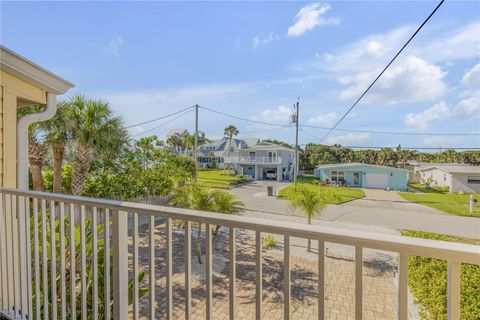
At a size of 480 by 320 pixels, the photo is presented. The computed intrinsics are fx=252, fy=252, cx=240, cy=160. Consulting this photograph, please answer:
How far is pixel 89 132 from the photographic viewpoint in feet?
25.2

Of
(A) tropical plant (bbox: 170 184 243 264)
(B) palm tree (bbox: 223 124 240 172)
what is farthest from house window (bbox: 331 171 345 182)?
(A) tropical plant (bbox: 170 184 243 264)

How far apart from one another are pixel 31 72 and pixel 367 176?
92.2 ft

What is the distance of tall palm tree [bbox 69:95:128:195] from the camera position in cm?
765

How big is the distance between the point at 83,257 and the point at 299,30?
6.83 m

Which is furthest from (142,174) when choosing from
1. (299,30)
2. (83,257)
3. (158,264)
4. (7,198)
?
(83,257)

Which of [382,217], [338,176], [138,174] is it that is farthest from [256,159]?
[138,174]

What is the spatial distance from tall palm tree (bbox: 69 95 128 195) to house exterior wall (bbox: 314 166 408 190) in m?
23.9

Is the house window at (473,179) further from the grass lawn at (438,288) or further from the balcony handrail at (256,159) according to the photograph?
the grass lawn at (438,288)

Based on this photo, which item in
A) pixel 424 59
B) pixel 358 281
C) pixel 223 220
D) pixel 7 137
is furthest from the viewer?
pixel 424 59

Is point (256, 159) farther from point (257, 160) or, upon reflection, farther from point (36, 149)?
point (36, 149)

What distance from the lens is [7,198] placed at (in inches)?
78.4

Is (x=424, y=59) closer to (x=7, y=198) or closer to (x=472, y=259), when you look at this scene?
(x=472, y=259)

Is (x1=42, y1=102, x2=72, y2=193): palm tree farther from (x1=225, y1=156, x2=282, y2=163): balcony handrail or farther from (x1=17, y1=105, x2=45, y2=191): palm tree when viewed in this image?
(x1=225, y1=156, x2=282, y2=163): balcony handrail

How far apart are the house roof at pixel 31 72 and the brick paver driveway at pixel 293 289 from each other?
2197 mm
